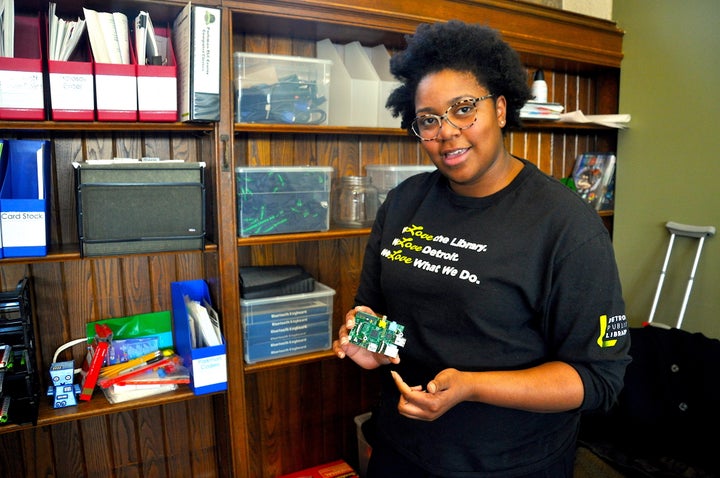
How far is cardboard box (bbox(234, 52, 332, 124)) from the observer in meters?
1.85

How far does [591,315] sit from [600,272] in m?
0.08

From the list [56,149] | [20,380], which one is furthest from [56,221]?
[20,380]

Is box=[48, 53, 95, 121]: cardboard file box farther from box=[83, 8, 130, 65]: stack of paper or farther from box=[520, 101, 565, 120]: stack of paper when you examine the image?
box=[520, 101, 565, 120]: stack of paper

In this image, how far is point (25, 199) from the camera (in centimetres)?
159

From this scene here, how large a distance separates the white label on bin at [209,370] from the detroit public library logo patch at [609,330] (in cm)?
120

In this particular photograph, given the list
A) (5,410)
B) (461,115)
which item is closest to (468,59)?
(461,115)

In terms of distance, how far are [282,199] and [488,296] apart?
3.36ft

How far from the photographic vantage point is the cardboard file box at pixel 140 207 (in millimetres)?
1642

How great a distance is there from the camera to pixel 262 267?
2119mm

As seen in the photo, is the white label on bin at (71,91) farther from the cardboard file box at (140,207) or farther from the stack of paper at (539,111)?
the stack of paper at (539,111)

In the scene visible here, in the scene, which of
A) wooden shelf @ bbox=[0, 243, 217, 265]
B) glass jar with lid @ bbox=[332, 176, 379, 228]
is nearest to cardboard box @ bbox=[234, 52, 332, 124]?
glass jar with lid @ bbox=[332, 176, 379, 228]

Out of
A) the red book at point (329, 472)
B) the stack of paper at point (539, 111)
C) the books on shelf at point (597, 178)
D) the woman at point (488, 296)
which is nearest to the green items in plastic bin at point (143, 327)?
the red book at point (329, 472)

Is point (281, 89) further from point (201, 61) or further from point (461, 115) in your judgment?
point (461, 115)

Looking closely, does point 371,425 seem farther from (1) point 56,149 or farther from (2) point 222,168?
(1) point 56,149
